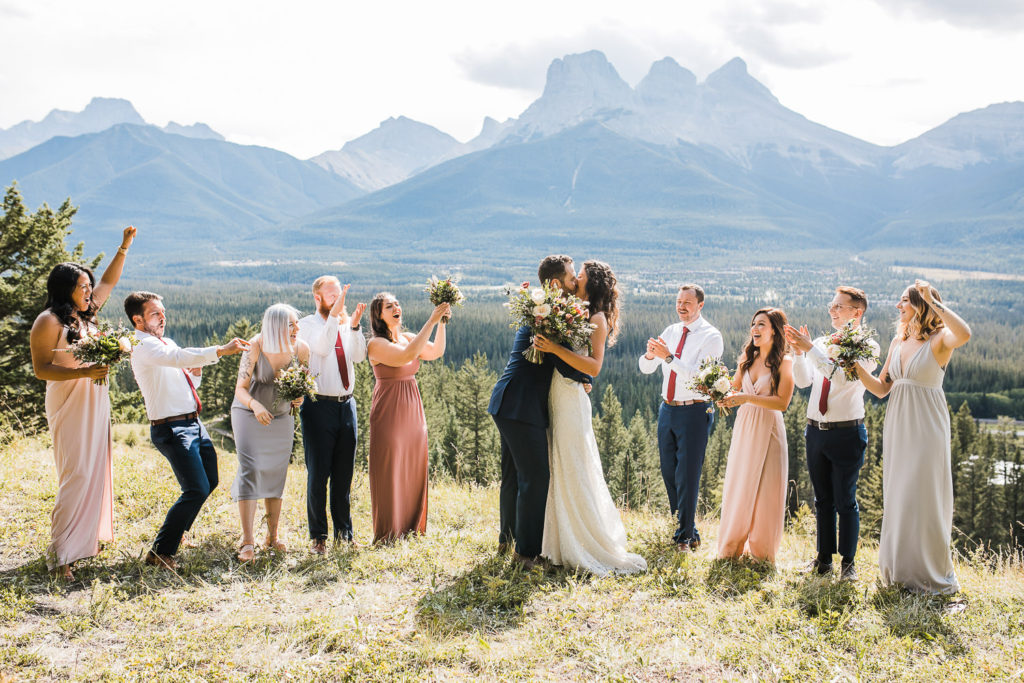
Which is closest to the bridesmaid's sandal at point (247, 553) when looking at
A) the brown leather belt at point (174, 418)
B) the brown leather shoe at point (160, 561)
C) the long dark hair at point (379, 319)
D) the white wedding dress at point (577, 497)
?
the brown leather shoe at point (160, 561)

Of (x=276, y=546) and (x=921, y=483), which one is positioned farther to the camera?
(x=276, y=546)

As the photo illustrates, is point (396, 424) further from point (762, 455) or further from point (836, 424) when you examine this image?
point (836, 424)

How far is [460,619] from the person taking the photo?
5375 mm

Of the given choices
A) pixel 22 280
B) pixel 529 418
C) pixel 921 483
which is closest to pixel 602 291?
pixel 529 418

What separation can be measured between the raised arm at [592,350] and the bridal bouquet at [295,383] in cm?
228

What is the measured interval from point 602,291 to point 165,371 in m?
4.28

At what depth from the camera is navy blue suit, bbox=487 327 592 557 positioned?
20.5 ft

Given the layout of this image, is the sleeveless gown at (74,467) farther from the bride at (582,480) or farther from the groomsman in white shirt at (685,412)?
the groomsman in white shirt at (685,412)

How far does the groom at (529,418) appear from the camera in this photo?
6.23m

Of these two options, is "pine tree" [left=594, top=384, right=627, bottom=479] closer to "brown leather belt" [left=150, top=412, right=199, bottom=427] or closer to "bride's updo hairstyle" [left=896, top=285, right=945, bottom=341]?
"bride's updo hairstyle" [left=896, top=285, right=945, bottom=341]

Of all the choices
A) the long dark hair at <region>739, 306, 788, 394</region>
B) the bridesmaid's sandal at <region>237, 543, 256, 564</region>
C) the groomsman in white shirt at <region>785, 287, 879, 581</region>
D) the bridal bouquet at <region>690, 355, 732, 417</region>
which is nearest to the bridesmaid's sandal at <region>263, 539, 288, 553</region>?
the bridesmaid's sandal at <region>237, 543, 256, 564</region>

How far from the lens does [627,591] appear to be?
237 inches

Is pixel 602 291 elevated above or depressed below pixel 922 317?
above

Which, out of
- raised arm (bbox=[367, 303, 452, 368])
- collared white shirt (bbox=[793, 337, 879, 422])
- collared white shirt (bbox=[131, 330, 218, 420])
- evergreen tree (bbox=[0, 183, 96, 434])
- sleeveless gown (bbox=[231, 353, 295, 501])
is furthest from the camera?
evergreen tree (bbox=[0, 183, 96, 434])
